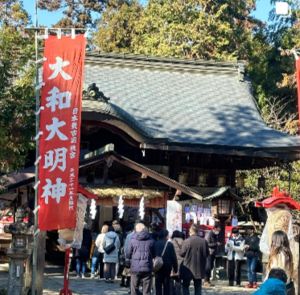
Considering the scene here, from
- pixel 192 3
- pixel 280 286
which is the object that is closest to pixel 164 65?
pixel 192 3

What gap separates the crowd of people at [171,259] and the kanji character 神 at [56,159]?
1.85 m

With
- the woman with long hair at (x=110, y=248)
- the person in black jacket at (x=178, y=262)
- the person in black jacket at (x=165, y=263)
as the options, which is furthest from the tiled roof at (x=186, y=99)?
the person in black jacket at (x=165, y=263)

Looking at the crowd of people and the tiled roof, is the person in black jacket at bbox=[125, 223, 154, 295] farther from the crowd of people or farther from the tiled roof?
the tiled roof

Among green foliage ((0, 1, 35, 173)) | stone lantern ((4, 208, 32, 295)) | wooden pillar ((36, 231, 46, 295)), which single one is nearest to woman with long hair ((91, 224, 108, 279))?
green foliage ((0, 1, 35, 173))

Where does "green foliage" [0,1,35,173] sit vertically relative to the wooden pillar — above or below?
above

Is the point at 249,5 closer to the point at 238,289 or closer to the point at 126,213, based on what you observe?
the point at 126,213

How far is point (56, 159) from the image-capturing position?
40.2ft

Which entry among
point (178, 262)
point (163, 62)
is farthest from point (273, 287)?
point (163, 62)

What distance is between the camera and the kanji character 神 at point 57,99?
12375mm

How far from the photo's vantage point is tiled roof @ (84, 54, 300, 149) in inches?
884

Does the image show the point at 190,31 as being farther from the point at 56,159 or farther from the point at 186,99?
the point at 56,159

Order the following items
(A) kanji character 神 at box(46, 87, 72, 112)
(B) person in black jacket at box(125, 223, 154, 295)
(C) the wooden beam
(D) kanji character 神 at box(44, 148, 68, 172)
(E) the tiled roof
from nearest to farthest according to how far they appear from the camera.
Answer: (D) kanji character 神 at box(44, 148, 68, 172) < (A) kanji character 神 at box(46, 87, 72, 112) < (B) person in black jacket at box(125, 223, 154, 295) < (C) the wooden beam < (E) the tiled roof

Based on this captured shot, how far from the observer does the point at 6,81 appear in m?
14.1

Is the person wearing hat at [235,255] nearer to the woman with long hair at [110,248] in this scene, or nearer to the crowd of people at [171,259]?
the crowd of people at [171,259]
